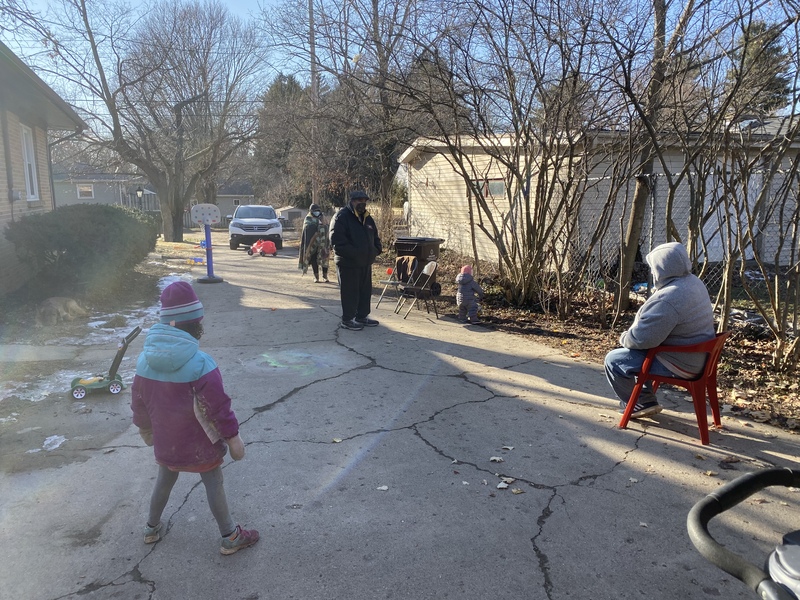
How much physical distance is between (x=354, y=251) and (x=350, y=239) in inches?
7.0

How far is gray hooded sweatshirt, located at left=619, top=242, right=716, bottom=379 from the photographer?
3941 millimetres

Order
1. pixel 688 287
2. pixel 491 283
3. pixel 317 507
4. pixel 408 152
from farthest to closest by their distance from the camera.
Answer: pixel 408 152 < pixel 491 283 < pixel 688 287 < pixel 317 507

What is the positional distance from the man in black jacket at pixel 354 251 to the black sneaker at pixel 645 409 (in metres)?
4.14

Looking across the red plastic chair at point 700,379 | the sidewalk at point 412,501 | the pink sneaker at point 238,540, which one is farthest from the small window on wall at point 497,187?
the pink sneaker at point 238,540

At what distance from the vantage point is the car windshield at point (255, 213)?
2194 cm

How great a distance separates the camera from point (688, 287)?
397 centimetres

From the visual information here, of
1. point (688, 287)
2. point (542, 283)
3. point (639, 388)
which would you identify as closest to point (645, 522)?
point (639, 388)

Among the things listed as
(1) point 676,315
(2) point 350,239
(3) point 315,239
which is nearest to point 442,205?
(3) point 315,239

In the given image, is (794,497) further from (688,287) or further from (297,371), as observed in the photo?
(297,371)

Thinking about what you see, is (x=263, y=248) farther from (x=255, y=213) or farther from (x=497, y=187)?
(x=497, y=187)

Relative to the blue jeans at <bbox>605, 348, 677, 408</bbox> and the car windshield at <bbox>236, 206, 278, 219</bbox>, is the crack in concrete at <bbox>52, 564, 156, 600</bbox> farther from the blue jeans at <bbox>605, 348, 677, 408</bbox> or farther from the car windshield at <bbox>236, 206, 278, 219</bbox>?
the car windshield at <bbox>236, 206, 278, 219</bbox>

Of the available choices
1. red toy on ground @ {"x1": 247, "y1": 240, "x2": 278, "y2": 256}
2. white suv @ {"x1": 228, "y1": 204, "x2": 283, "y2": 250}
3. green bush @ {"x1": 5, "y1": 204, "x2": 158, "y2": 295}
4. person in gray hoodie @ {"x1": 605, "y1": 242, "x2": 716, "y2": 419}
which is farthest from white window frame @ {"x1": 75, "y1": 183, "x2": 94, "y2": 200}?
person in gray hoodie @ {"x1": 605, "y1": 242, "x2": 716, "y2": 419}

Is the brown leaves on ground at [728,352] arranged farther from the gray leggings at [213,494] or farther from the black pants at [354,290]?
the gray leggings at [213,494]

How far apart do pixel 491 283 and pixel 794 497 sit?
274 inches
